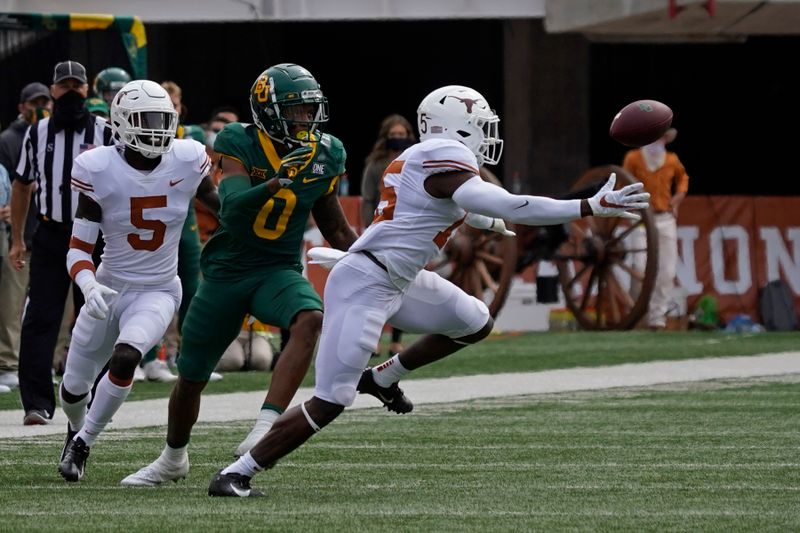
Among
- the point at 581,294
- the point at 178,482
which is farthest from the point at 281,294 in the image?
the point at 581,294

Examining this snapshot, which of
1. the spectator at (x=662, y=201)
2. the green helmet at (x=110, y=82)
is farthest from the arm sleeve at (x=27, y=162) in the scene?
the spectator at (x=662, y=201)

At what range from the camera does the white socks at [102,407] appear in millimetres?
6699

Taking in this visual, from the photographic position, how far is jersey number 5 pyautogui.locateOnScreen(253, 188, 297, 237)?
6.48 meters

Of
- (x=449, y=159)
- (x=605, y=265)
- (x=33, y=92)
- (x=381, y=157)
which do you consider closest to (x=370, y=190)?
(x=381, y=157)

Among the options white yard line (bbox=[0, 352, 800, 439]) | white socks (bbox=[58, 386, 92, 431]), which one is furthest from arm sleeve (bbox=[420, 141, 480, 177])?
white yard line (bbox=[0, 352, 800, 439])

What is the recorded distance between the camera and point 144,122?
6922 mm

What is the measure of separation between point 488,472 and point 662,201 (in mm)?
8495

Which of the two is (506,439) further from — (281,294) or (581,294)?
(581,294)

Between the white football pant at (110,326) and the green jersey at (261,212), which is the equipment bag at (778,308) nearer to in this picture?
the white football pant at (110,326)

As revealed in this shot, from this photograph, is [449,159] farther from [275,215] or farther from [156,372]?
[156,372]

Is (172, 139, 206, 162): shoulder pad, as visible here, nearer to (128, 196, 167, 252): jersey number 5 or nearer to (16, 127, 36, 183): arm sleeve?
(128, 196, 167, 252): jersey number 5

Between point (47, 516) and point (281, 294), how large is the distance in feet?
4.20

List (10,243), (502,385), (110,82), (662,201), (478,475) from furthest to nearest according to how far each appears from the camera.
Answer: (662,201), (10,243), (502,385), (110,82), (478,475)

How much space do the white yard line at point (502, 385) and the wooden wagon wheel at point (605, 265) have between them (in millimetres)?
2000
